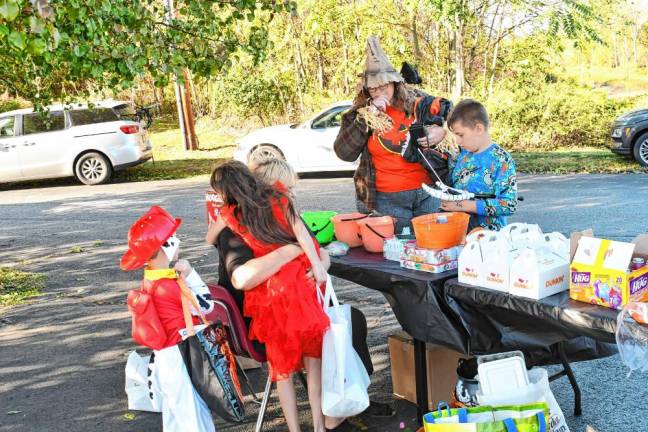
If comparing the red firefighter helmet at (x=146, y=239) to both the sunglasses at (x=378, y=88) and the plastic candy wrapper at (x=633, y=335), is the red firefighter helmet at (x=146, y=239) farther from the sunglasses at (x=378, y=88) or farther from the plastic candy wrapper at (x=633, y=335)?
the plastic candy wrapper at (x=633, y=335)

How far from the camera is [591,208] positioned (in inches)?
346

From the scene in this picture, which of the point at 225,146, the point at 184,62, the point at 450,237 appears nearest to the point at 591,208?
the point at 184,62

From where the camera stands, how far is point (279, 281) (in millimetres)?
3236

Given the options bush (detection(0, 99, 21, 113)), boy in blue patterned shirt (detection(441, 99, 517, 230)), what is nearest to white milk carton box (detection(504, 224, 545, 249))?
boy in blue patterned shirt (detection(441, 99, 517, 230))

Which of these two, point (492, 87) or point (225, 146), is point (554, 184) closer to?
point (492, 87)

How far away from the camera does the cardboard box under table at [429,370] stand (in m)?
3.63

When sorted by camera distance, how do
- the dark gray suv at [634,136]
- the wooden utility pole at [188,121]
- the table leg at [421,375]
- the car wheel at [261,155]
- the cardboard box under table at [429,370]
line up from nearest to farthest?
the table leg at [421,375]
the car wheel at [261,155]
the cardboard box under table at [429,370]
the dark gray suv at [634,136]
the wooden utility pole at [188,121]

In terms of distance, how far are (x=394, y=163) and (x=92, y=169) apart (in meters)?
11.1

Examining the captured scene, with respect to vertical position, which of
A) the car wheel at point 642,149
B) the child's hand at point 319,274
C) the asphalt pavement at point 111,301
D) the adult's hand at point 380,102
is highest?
the adult's hand at point 380,102

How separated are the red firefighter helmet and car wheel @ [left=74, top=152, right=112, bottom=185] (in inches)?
444

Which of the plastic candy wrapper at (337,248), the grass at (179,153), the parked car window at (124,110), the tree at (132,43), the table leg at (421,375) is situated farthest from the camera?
the grass at (179,153)

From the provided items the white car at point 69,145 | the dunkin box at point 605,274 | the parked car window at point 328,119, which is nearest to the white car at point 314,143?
the parked car window at point 328,119

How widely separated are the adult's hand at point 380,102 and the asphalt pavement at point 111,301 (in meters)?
1.64

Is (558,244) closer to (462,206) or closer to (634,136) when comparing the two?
(462,206)
